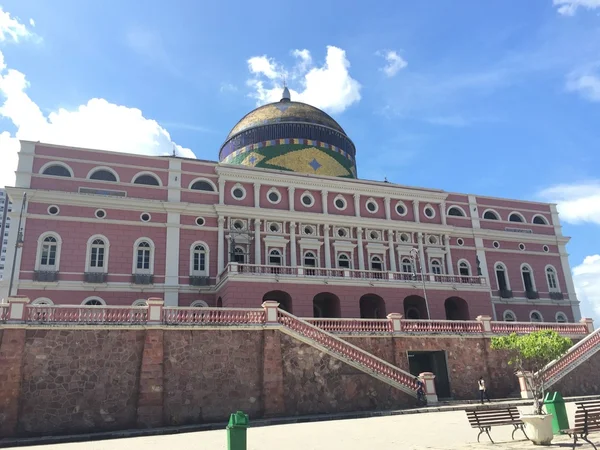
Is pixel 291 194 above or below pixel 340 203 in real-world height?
above

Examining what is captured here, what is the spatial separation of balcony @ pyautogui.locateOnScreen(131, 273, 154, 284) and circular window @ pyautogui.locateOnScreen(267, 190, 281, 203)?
360 inches

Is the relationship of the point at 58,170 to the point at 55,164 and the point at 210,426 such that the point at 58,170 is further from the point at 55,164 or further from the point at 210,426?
the point at 210,426

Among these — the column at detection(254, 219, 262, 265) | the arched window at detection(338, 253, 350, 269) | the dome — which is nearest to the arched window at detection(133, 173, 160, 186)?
the column at detection(254, 219, 262, 265)

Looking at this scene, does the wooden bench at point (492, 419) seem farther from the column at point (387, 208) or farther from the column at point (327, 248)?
the column at point (387, 208)

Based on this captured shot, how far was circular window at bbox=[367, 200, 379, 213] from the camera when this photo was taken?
34.9 metres

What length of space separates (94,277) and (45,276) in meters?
2.37

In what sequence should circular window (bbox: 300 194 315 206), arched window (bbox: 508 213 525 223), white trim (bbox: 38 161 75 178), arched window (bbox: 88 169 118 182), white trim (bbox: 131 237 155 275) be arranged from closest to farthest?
1. white trim (bbox: 38 161 75 178)
2. white trim (bbox: 131 237 155 275)
3. arched window (bbox: 88 169 118 182)
4. circular window (bbox: 300 194 315 206)
5. arched window (bbox: 508 213 525 223)

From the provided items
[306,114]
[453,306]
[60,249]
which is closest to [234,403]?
[60,249]

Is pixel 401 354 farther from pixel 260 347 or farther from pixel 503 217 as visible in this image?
pixel 503 217

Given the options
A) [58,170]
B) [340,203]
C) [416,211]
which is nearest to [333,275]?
[340,203]

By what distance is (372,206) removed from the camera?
35.1 m

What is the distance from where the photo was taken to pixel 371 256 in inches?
1318

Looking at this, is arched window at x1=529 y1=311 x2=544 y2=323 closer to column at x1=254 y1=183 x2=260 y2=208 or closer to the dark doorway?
the dark doorway

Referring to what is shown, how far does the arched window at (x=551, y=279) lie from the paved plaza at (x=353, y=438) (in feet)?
73.6
